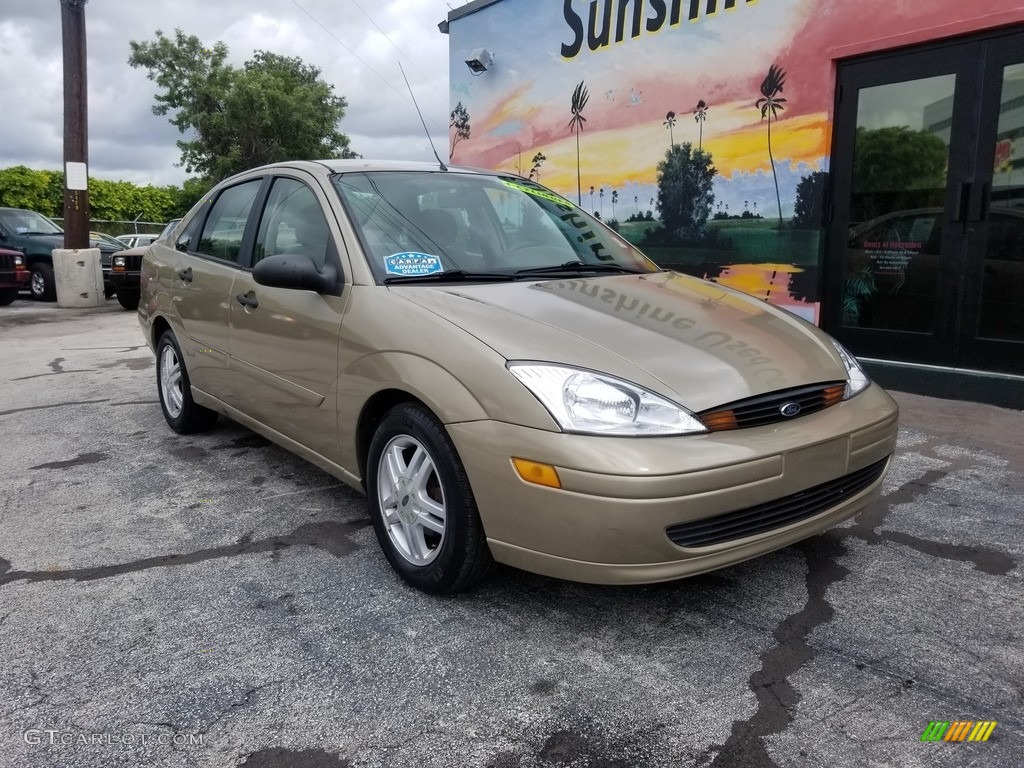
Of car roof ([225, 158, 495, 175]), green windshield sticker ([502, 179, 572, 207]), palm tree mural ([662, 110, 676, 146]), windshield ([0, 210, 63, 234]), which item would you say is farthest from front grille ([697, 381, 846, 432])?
windshield ([0, 210, 63, 234])

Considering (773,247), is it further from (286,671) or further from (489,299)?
(286,671)

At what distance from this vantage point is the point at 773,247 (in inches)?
276

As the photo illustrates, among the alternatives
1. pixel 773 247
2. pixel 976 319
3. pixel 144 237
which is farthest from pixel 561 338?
pixel 144 237

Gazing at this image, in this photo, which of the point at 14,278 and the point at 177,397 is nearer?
the point at 177,397

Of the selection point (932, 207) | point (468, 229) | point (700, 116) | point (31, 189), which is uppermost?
point (31, 189)

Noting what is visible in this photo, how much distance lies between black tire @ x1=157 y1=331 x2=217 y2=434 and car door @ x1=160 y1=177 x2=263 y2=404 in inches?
7.6

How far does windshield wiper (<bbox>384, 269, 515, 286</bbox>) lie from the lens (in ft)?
10.0

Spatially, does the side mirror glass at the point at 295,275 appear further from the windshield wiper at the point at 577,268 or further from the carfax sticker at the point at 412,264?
the windshield wiper at the point at 577,268

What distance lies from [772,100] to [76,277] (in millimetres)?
11543

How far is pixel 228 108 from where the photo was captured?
1196 inches

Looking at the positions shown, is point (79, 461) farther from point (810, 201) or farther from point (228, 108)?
point (228, 108)

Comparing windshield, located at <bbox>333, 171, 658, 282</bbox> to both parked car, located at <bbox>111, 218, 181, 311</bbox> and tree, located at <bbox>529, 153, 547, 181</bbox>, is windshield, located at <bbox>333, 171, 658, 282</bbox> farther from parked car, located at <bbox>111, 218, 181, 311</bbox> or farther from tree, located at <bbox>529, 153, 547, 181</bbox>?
parked car, located at <bbox>111, 218, 181, 311</bbox>

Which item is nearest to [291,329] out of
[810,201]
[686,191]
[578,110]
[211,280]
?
[211,280]

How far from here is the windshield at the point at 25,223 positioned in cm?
1479
